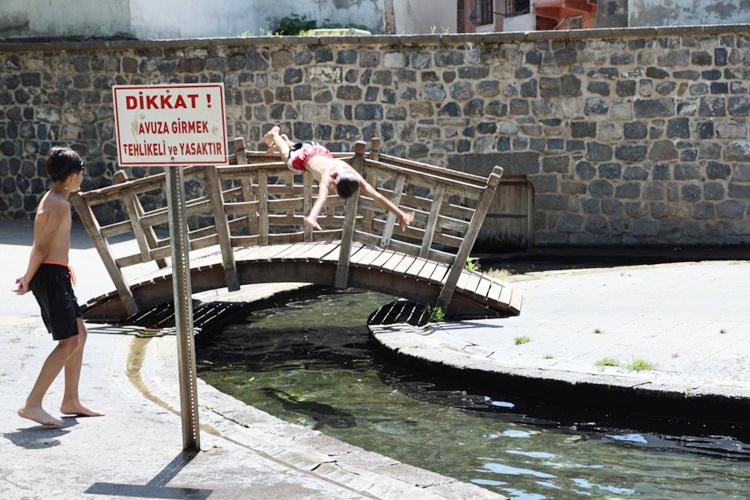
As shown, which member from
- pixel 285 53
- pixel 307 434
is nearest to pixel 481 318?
pixel 307 434

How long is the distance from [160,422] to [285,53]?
11.3 metres

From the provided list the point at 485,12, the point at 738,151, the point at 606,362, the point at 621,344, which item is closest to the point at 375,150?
the point at 621,344

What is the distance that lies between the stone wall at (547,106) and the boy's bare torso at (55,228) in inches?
421

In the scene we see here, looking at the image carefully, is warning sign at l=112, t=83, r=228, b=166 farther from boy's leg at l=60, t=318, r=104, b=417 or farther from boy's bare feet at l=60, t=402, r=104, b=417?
boy's bare feet at l=60, t=402, r=104, b=417

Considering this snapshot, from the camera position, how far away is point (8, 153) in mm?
18953

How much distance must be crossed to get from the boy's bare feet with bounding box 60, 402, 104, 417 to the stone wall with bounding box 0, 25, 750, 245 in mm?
10724

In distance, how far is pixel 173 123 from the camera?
596cm

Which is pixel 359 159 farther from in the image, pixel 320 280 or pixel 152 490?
pixel 152 490

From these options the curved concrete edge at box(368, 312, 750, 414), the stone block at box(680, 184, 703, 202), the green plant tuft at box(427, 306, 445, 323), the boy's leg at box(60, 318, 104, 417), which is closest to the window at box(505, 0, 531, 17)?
the stone block at box(680, 184, 703, 202)

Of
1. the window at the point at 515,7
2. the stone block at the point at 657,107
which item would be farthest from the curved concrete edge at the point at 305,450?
the window at the point at 515,7

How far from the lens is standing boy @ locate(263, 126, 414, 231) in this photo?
830 centimetres

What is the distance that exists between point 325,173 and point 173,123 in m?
2.81

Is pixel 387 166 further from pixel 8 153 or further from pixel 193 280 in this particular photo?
pixel 8 153

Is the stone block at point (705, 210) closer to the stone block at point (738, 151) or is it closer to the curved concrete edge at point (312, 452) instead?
the stone block at point (738, 151)
